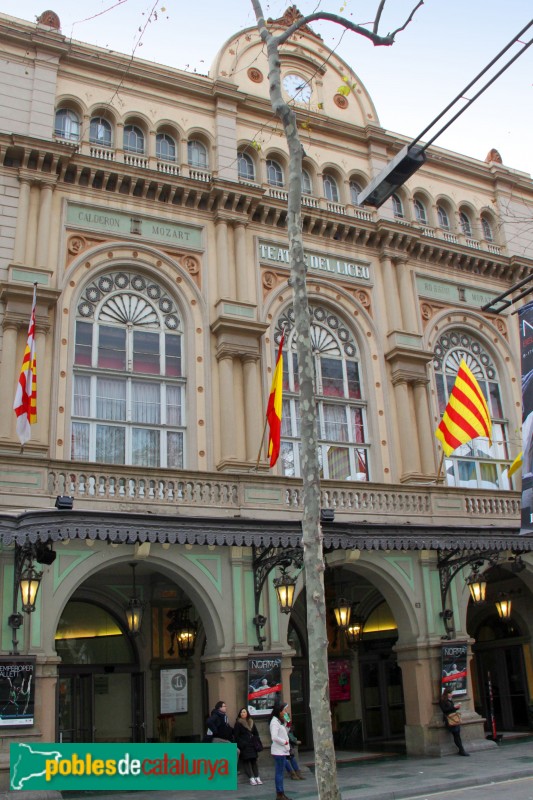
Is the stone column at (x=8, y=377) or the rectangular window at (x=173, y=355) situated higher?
the rectangular window at (x=173, y=355)

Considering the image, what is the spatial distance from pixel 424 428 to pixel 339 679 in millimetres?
8617

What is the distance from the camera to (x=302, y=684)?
25.8 metres

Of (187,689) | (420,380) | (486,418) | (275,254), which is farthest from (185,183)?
(187,689)

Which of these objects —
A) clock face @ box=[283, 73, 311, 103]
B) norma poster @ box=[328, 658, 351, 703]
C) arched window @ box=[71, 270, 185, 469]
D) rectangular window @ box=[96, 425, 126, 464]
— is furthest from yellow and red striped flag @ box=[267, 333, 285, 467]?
clock face @ box=[283, 73, 311, 103]

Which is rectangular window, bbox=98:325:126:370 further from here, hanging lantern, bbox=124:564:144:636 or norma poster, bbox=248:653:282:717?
norma poster, bbox=248:653:282:717

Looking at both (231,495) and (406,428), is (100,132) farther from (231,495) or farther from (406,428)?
(406,428)

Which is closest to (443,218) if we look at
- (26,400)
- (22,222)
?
(22,222)

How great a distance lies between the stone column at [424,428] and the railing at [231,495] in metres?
1.99

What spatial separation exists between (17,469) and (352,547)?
8.00 metres

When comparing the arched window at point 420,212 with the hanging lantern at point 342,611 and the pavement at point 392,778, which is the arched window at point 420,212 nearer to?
the hanging lantern at point 342,611

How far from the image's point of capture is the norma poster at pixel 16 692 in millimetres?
16719

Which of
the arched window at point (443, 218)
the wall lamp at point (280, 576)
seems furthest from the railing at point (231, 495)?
the arched window at point (443, 218)

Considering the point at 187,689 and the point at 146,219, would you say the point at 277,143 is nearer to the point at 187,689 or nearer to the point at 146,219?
the point at 146,219

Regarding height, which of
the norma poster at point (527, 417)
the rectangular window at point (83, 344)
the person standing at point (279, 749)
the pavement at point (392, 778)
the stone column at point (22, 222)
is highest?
the stone column at point (22, 222)
